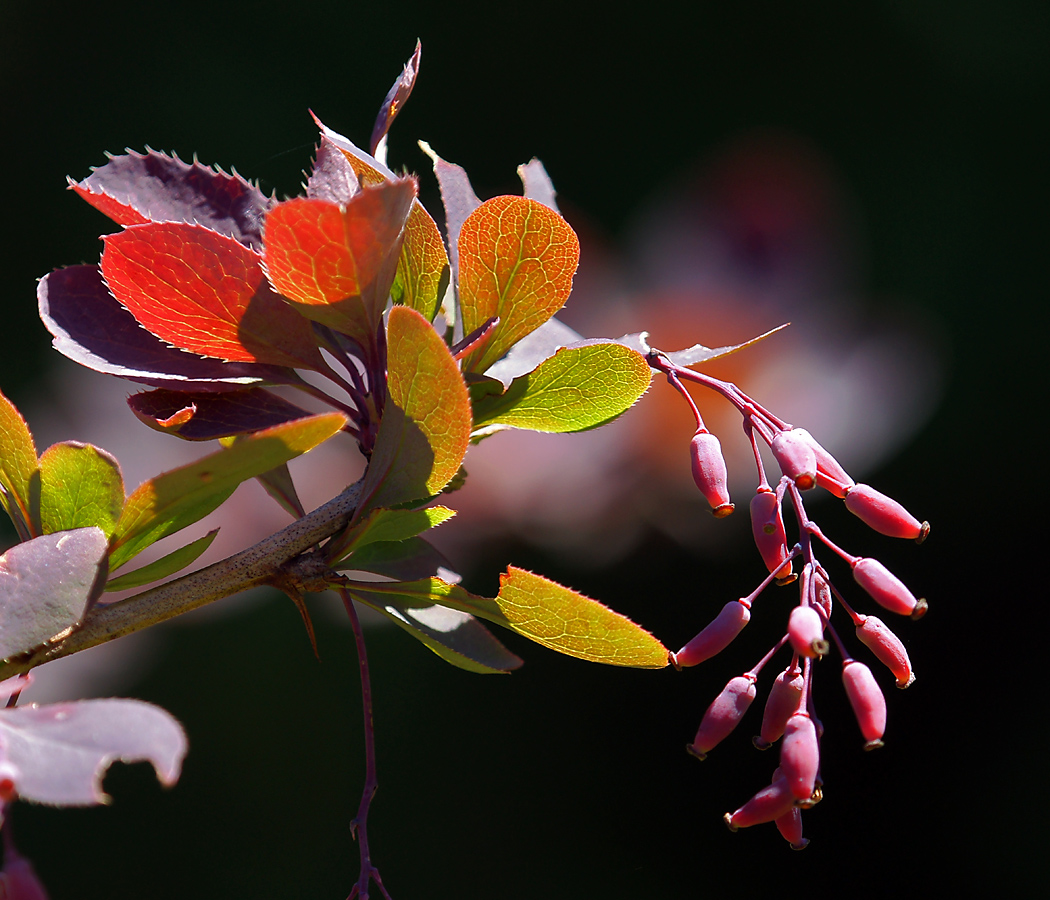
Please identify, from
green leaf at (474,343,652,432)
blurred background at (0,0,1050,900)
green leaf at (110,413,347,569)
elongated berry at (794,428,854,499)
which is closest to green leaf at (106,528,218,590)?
green leaf at (110,413,347,569)

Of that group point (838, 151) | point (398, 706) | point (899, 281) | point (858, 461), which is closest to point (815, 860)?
point (858, 461)

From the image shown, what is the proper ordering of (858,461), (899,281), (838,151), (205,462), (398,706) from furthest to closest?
1. (838,151)
2. (899,281)
3. (858,461)
4. (398,706)
5. (205,462)

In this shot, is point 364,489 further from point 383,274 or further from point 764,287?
point 764,287

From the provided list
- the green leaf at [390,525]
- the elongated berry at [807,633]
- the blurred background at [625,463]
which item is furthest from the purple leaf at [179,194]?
the blurred background at [625,463]

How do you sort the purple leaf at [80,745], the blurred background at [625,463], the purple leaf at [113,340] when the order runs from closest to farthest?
the purple leaf at [80,745]
the purple leaf at [113,340]
the blurred background at [625,463]

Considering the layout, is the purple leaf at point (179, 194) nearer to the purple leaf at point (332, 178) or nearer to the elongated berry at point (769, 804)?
the purple leaf at point (332, 178)

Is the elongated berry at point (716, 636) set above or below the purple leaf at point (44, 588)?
below

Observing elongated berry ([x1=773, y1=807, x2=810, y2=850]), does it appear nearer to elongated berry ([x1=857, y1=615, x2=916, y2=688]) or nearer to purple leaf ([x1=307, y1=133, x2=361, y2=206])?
elongated berry ([x1=857, y1=615, x2=916, y2=688])
